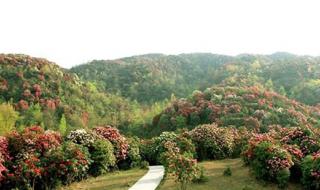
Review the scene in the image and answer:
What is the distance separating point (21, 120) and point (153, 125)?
62.2 feet

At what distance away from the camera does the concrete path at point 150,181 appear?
2061 cm

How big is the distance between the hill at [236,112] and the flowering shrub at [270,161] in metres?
29.2

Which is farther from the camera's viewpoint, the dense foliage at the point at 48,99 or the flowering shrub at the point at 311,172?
the dense foliage at the point at 48,99

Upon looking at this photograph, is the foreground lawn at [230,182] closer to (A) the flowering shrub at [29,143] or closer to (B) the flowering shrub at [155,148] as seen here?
(B) the flowering shrub at [155,148]

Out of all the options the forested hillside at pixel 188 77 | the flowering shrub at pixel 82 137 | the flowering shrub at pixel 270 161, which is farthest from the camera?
the forested hillside at pixel 188 77

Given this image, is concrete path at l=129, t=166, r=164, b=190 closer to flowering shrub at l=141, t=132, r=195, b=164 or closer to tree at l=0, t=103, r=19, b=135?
flowering shrub at l=141, t=132, r=195, b=164

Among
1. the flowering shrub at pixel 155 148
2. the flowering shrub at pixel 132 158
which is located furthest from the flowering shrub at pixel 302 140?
the flowering shrub at pixel 132 158

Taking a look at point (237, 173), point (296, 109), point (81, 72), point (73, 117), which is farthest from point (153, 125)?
point (81, 72)

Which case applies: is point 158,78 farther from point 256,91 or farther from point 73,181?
point 73,181

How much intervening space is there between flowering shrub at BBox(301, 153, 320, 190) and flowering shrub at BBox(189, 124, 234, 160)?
1069 cm

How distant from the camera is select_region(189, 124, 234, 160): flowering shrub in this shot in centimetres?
2997

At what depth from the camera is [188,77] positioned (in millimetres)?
149500

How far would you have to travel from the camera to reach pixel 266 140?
21891mm

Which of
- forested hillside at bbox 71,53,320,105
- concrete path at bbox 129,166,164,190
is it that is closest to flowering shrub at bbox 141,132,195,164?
concrete path at bbox 129,166,164,190
